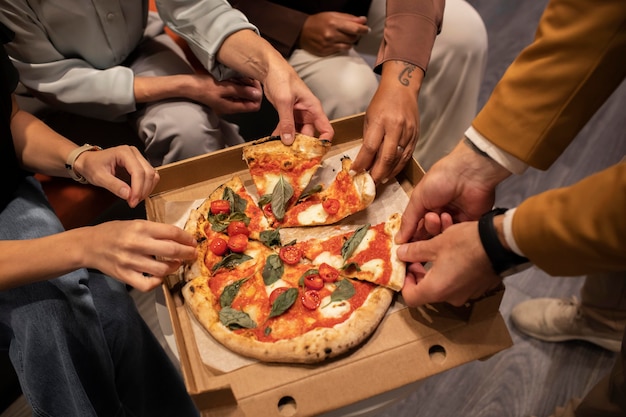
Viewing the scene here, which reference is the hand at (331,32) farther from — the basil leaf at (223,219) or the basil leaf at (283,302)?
the basil leaf at (283,302)

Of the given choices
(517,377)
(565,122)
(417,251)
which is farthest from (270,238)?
(517,377)

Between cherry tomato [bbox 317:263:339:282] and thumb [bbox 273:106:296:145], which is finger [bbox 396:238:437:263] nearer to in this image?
cherry tomato [bbox 317:263:339:282]

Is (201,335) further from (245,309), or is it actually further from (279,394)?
(279,394)

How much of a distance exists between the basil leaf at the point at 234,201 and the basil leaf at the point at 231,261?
14cm

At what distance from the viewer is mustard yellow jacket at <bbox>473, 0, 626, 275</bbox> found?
852mm

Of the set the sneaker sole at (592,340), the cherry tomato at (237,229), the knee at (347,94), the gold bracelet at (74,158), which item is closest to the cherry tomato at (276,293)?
the cherry tomato at (237,229)

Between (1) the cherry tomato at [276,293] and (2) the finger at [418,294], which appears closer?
(2) the finger at [418,294]

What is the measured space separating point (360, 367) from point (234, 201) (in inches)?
22.8

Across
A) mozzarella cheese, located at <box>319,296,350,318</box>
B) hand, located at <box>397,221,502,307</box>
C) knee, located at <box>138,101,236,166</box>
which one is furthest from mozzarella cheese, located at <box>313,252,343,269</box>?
knee, located at <box>138,101,236,166</box>

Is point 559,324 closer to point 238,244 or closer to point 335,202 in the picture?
point 335,202

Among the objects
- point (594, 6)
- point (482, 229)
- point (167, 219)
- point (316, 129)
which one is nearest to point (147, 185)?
point (167, 219)

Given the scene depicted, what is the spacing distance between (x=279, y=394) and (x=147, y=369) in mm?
586

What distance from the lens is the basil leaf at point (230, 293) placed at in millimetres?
1274

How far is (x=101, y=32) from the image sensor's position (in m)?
1.65
